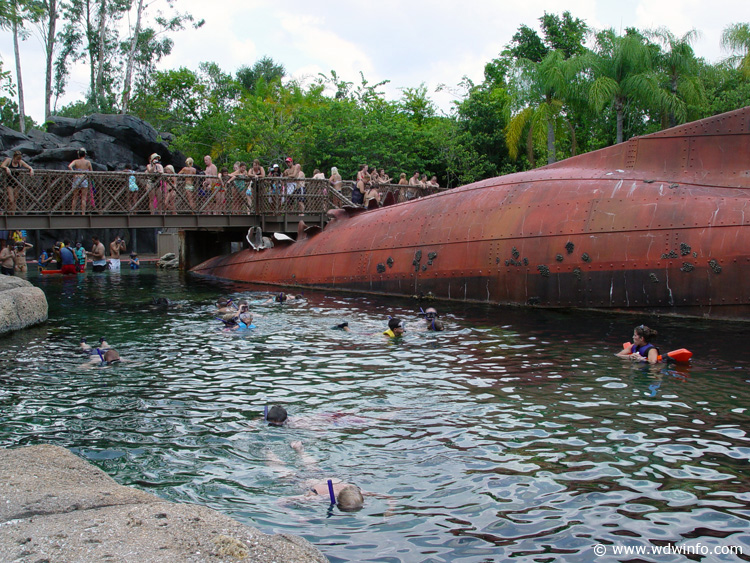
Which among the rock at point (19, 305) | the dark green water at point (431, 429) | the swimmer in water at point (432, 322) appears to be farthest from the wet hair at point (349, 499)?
the rock at point (19, 305)

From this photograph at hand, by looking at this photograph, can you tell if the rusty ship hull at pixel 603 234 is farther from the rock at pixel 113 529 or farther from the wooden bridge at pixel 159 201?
the rock at pixel 113 529

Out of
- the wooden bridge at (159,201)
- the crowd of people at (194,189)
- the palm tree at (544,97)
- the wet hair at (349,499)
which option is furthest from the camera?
the palm tree at (544,97)

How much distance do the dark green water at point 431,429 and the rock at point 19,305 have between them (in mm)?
756

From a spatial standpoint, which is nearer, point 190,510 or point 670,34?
point 190,510

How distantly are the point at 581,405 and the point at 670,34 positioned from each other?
35.5 metres

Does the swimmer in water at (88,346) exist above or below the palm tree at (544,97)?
below

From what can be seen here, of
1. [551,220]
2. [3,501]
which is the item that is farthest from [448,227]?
[3,501]

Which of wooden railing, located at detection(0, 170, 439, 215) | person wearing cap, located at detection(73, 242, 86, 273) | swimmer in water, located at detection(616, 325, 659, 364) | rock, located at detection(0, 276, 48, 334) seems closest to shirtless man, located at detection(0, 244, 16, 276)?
wooden railing, located at detection(0, 170, 439, 215)

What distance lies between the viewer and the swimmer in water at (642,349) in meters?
11.0

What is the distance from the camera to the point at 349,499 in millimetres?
6059

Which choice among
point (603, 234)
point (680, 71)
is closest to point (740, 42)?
point (680, 71)

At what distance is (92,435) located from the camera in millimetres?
7949

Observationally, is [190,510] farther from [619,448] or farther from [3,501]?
[619,448]

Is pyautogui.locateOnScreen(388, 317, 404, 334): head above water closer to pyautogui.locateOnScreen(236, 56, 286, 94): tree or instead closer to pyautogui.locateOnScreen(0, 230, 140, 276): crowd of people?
pyautogui.locateOnScreen(0, 230, 140, 276): crowd of people
